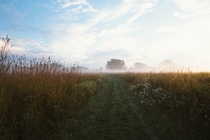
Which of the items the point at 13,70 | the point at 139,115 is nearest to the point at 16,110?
the point at 13,70

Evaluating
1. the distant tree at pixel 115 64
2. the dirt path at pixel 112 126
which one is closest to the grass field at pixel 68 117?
the dirt path at pixel 112 126

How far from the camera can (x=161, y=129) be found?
381 cm

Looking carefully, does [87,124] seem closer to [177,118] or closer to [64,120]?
[64,120]

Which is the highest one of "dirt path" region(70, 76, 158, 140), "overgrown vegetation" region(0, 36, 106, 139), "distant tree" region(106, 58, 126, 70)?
"distant tree" region(106, 58, 126, 70)

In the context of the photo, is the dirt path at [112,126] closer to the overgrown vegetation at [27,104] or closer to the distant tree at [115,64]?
the overgrown vegetation at [27,104]

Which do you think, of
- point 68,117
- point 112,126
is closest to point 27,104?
point 68,117

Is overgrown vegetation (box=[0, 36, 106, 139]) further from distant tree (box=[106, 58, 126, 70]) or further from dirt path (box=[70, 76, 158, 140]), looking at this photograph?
distant tree (box=[106, 58, 126, 70])

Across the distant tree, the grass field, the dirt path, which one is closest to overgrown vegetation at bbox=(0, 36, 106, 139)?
the grass field

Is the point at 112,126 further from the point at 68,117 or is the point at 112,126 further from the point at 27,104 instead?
the point at 27,104

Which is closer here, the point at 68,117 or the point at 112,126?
the point at 112,126

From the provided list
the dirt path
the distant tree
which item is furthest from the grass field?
the distant tree

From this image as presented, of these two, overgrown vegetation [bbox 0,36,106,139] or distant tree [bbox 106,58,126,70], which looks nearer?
overgrown vegetation [bbox 0,36,106,139]

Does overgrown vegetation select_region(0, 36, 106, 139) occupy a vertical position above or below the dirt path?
above

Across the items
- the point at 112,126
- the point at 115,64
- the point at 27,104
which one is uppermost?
the point at 115,64
